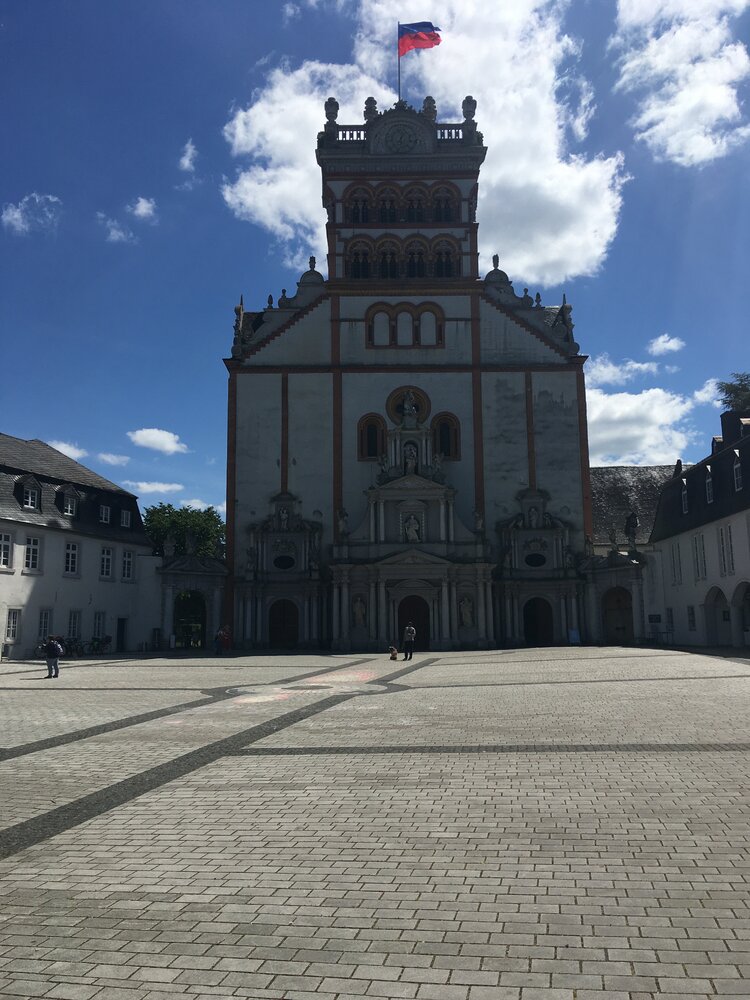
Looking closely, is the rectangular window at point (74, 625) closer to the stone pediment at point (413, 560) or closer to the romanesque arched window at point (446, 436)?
the stone pediment at point (413, 560)

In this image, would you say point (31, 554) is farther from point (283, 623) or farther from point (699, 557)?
point (699, 557)

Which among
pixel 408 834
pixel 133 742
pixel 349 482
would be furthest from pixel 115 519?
pixel 408 834

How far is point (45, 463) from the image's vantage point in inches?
1845

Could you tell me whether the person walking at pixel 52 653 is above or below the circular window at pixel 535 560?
below

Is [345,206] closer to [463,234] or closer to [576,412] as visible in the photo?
[463,234]

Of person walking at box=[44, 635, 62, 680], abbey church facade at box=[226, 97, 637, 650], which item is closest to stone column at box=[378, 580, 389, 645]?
abbey church facade at box=[226, 97, 637, 650]

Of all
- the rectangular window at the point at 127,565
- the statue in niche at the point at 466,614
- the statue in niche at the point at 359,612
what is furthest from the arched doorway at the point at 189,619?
the statue in niche at the point at 466,614

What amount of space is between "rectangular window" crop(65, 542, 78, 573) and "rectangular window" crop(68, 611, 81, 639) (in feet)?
7.52

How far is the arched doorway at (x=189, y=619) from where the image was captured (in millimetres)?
54312

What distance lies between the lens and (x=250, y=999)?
466 cm

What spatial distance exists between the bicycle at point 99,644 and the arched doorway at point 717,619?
3156cm

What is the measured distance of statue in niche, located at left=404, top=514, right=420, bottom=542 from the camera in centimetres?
4944

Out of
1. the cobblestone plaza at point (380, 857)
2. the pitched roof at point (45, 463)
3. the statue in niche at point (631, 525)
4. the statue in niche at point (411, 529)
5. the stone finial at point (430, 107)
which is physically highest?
the stone finial at point (430, 107)

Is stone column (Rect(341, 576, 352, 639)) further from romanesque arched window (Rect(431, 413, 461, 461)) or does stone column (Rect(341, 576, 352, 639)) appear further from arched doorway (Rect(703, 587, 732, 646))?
arched doorway (Rect(703, 587, 732, 646))
